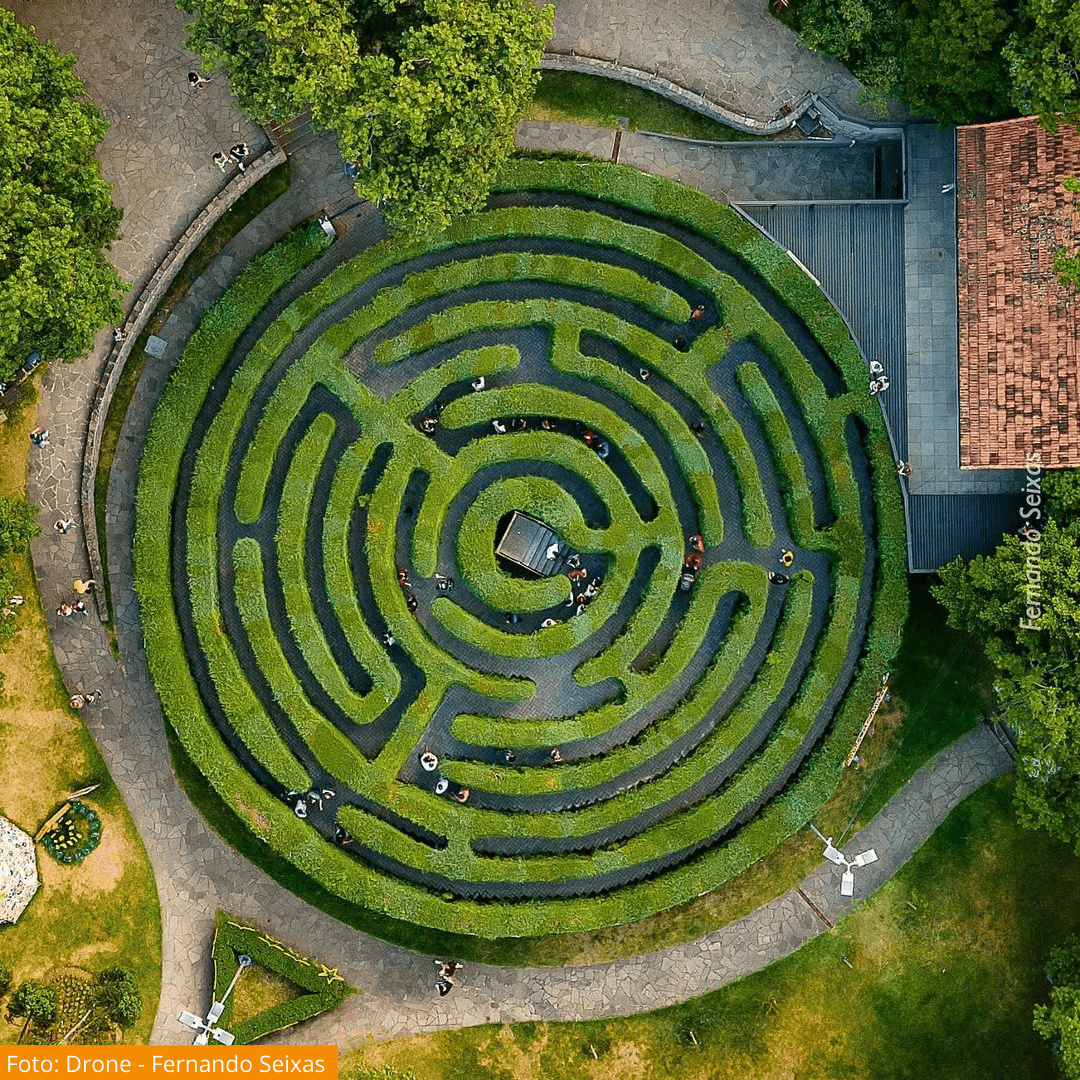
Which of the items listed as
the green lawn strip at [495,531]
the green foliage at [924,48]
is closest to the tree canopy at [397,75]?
the green lawn strip at [495,531]

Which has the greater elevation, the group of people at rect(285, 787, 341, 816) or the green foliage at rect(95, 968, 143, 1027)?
the group of people at rect(285, 787, 341, 816)

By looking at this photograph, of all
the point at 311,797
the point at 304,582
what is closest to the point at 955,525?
the point at 304,582

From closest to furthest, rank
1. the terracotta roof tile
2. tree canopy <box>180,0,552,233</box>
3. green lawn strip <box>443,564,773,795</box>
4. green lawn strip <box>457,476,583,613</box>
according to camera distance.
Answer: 1. tree canopy <box>180,0,552,233</box>
2. the terracotta roof tile
3. green lawn strip <box>443,564,773,795</box>
4. green lawn strip <box>457,476,583,613</box>

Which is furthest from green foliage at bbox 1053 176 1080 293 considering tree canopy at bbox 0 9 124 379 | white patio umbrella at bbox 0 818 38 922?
white patio umbrella at bbox 0 818 38 922

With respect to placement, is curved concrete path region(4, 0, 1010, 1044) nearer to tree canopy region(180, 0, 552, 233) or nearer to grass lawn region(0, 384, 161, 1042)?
grass lawn region(0, 384, 161, 1042)

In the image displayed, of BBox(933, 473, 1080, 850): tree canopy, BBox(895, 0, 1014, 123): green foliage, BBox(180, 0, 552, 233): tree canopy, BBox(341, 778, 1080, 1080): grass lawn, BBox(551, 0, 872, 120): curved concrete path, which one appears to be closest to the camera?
BBox(180, 0, 552, 233): tree canopy
